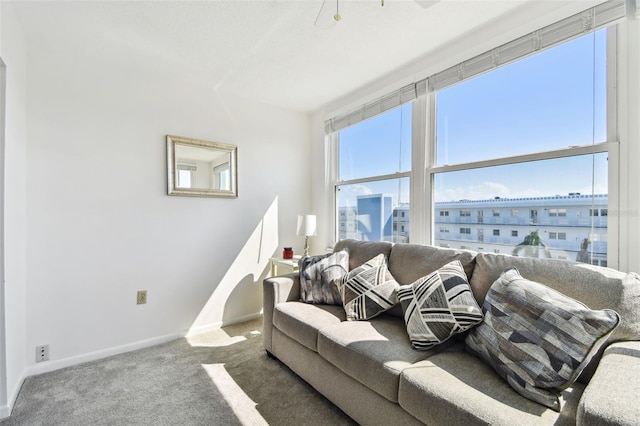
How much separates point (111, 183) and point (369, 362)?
2.49 m

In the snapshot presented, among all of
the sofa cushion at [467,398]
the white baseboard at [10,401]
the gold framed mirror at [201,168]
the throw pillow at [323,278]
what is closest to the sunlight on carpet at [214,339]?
the throw pillow at [323,278]

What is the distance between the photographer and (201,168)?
301cm

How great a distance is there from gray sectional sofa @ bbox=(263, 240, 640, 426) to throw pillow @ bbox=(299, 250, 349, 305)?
0.10 meters

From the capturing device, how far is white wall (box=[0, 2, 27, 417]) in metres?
1.77

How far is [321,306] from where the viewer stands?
2.30 metres

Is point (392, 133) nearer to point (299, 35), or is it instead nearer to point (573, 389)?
point (299, 35)

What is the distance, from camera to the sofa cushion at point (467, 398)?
3.46 feet

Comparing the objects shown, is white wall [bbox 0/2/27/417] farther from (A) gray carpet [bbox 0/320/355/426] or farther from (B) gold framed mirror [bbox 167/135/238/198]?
(B) gold framed mirror [bbox 167/135/238/198]

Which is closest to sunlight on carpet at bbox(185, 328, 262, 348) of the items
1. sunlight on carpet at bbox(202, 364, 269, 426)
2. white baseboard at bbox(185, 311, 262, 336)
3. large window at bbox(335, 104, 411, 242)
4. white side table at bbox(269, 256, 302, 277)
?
white baseboard at bbox(185, 311, 262, 336)

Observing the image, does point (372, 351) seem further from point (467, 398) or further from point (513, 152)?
point (513, 152)

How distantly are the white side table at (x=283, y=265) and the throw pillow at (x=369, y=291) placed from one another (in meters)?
0.90

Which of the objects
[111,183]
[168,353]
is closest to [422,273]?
[168,353]

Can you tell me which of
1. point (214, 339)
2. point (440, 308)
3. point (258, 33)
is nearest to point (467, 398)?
point (440, 308)

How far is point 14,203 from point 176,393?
5.32 ft
